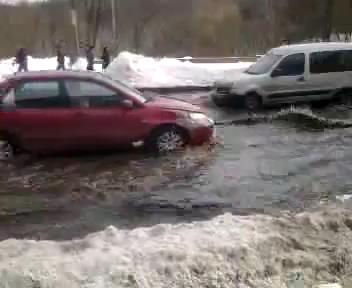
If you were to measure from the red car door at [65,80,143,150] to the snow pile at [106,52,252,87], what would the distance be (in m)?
11.8

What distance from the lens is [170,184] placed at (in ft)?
33.1

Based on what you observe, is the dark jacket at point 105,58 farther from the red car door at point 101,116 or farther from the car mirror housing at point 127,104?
the car mirror housing at point 127,104

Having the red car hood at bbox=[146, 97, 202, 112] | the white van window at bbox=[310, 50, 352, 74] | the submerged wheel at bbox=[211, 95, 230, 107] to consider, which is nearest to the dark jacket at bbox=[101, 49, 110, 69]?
the submerged wheel at bbox=[211, 95, 230, 107]

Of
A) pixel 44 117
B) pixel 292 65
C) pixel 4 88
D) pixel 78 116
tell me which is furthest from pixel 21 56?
pixel 78 116

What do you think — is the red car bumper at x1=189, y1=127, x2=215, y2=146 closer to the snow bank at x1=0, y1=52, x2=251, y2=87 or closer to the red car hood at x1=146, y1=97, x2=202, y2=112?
the red car hood at x1=146, y1=97, x2=202, y2=112

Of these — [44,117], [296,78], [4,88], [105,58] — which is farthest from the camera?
[105,58]

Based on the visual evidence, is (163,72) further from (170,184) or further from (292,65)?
(170,184)

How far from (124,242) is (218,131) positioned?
7.96 metres

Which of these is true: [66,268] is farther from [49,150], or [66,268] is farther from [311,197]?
[49,150]

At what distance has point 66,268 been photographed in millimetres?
5945

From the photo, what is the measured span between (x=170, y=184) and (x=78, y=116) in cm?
243

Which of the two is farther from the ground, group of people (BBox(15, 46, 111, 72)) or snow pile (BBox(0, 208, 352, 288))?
group of people (BBox(15, 46, 111, 72))

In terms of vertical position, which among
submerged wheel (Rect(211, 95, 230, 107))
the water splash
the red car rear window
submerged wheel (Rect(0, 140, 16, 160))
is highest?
the red car rear window

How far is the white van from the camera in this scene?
690 inches
